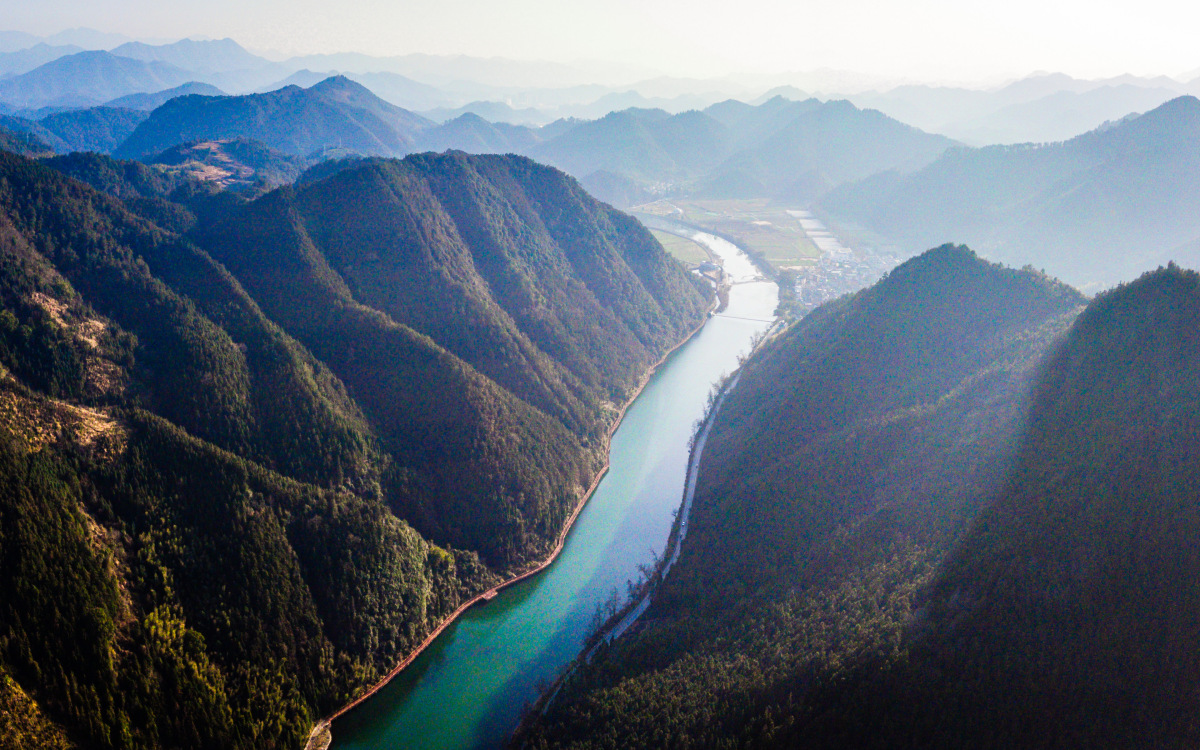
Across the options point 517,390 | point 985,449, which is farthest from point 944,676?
point 517,390

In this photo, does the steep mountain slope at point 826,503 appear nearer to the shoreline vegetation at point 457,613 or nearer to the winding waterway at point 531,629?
the winding waterway at point 531,629

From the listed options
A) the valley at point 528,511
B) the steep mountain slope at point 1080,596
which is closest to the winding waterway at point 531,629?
the valley at point 528,511

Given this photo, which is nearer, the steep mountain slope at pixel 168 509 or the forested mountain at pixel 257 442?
the steep mountain slope at pixel 168 509

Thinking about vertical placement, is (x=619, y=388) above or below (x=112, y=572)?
below

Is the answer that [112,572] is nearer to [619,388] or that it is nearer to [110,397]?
[110,397]

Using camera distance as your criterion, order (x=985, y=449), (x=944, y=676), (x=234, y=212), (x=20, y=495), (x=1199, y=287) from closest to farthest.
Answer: (x=944, y=676), (x=20, y=495), (x=1199, y=287), (x=985, y=449), (x=234, y=212)

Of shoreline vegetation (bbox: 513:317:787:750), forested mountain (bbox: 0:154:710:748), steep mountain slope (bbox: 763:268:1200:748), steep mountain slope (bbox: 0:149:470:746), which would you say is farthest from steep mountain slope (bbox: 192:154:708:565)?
steep mountain slope (bbox: 763:268:1200:748)
